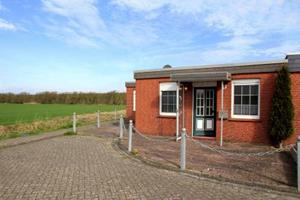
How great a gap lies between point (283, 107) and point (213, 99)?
3252 millimetres

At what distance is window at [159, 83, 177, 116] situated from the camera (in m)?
15.4

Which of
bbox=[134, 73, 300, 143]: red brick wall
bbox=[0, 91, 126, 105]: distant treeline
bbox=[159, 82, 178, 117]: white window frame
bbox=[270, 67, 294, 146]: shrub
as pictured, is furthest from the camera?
bbox=[0, 91, 126, 105]: distant treeline

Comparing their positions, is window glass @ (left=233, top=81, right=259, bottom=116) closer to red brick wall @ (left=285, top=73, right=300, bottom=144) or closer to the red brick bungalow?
the red brick bungalow

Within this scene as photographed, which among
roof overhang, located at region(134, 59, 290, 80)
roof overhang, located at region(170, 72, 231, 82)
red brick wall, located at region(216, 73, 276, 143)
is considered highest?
roof overhang, located at region(134, 59, 290, 80)

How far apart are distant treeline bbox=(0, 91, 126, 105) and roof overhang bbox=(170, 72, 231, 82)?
165ft

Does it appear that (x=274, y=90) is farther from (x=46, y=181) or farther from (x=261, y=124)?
(x=46, y=181)

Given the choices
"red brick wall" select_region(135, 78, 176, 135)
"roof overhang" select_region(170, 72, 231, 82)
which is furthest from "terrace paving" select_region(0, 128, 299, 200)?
"red brick wall" select_region(135, 78, 176, 135)

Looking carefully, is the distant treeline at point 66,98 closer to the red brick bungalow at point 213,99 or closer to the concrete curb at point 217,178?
the red brick bungalow at point 213,99

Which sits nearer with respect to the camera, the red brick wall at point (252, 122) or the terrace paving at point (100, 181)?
the terrace paving at point (100, 181)

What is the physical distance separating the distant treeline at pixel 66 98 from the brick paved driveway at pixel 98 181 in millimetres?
54578

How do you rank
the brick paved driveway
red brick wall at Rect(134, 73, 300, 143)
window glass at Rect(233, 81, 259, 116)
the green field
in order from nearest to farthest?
the brick paved driveway
red brick wall at Rect(134, 73, 300, 143)
window glass at Rect(233, 81, 259, 116)
the green field

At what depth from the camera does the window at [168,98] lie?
606 inches

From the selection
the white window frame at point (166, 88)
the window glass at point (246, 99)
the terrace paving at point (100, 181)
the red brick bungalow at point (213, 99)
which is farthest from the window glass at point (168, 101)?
the terrace paving at point (100, 181)

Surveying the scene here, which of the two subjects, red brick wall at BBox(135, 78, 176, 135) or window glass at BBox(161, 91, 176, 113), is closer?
window glass at BBox(161, 91, 176, 113)
